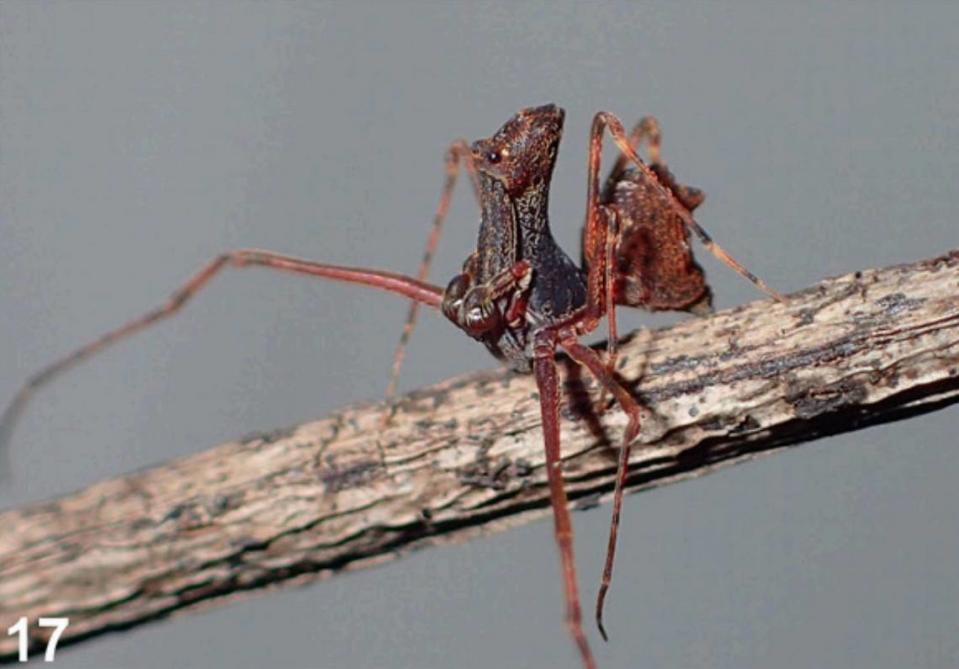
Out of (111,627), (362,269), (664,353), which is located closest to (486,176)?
(362,269)

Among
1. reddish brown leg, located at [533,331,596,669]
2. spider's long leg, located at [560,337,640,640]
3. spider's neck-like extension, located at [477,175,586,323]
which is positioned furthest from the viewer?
spider's neck-like extension, located at [477,175,586,323]

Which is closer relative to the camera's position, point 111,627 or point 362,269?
point 362,269

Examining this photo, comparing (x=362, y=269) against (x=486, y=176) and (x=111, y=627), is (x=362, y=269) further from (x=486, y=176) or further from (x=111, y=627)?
(x=111, y=627)

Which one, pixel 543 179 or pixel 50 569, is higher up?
pixel 543 179

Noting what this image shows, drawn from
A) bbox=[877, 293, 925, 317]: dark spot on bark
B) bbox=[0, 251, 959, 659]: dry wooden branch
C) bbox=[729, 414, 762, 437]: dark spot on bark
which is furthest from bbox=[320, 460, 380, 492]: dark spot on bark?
bbox=[877, 293, 925, 317]: dark spot on bark

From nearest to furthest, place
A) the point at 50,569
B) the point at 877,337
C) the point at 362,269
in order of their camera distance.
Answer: the point at 877,337, the point at 362,269, the point at 50,569

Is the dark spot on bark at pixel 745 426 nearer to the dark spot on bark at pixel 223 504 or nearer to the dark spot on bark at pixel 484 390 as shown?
the dark spot on bark at pixel 484 390

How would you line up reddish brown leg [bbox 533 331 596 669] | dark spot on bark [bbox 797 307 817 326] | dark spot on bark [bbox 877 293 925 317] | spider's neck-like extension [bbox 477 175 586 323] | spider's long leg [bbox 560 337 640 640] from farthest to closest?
spider's neck-like extension [bbox 477 175 586 323]
dark spot on bark [bbox 797 307 817 326]
dark spot on bark [bbox 877 293 925 317]
spider's long leg [bbox 560 337 640 640]
reddish brown leg [bbox 533 331 596 669]

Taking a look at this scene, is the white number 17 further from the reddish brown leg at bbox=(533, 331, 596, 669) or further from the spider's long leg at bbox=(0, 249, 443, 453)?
the reddish brown leg at bbox=(533, 331, 596, 669)

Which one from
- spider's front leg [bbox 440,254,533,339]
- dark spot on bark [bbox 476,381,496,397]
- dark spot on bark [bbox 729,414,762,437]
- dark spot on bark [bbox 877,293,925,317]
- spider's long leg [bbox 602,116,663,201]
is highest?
spider's long leg [bbox 602,116,663,201]
